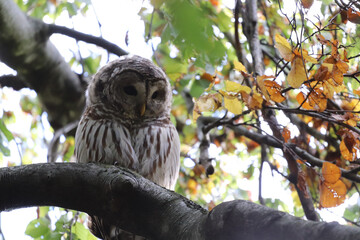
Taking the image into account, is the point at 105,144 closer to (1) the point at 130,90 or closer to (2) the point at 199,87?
(1) the point at 130,90

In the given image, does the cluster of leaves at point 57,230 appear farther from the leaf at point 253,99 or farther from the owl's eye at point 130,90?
the leaf at point 253,99

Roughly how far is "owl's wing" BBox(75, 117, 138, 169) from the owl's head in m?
0.17

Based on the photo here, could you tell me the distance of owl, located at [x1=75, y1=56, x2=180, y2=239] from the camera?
9.62 ft

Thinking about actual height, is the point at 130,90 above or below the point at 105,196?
above

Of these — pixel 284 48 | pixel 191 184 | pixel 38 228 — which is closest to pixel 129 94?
pixel 38 228

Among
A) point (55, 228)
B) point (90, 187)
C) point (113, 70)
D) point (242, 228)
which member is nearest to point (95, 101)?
point (113, 70)

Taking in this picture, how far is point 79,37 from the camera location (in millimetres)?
3980

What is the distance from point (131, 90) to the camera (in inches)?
128

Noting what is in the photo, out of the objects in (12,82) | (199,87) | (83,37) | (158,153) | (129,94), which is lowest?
(158,153)

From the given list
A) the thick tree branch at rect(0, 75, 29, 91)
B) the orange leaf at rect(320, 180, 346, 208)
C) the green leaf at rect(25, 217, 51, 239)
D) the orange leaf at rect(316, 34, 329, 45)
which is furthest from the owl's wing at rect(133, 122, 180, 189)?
the thick tree branch at rect(0, 75, 29, 91)

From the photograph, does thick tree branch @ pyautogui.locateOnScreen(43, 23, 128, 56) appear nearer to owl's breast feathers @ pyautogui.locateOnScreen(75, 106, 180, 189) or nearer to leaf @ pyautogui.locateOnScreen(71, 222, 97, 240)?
owl's breast feathers @ pyautogui.locateOnScreen(75, 106, 180, 189)

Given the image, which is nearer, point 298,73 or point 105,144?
point 298,73

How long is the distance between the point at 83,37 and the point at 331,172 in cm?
264

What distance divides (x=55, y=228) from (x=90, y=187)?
117cm
